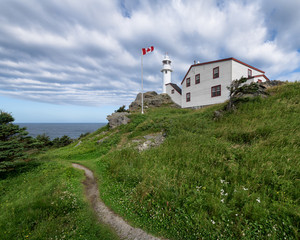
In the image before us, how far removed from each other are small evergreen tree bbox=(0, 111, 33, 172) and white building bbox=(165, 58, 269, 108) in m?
26.7

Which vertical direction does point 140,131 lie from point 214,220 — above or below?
above

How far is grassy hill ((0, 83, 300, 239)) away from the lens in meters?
3.83

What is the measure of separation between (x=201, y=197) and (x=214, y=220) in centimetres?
78

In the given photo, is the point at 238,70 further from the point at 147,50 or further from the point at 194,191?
the point at 194,191

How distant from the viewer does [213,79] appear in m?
24.5

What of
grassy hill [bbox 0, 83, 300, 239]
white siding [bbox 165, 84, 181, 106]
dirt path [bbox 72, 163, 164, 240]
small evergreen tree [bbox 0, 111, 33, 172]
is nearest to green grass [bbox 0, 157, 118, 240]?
grassy hill [bbox 0, 83, 300, 239]

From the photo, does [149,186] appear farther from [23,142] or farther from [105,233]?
[23,142]

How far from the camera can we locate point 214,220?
3.95 meters

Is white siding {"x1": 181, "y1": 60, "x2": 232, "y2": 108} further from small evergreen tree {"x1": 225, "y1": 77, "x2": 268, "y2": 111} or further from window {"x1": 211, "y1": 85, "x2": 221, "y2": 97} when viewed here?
small evergreen tree {"x1": 225, "y1": 77, "x2": 268, "y2": 111}

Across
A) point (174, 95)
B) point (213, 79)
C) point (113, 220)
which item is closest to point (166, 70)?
point (174, 95)

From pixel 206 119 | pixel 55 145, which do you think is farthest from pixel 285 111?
pixel 55 145

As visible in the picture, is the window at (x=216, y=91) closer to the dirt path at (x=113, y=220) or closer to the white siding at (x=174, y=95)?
the white siding at (x=174, y=95)

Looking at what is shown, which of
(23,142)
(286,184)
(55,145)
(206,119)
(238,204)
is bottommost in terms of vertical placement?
(55,145)

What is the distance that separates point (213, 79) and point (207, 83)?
128 centimetres
